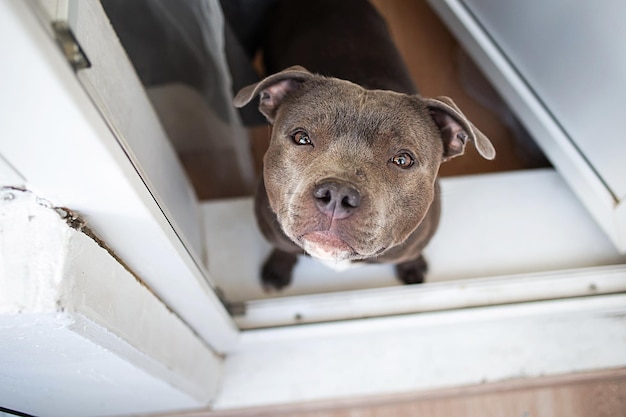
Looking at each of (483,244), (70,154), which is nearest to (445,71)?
(483,244)

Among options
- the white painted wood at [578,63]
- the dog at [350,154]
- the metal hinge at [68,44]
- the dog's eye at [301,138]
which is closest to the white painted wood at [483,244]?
the white painted wood at [578,63]

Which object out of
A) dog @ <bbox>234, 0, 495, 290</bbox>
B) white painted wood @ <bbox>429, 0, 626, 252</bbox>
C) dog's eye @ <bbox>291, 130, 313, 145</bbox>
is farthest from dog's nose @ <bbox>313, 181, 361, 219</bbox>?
white painted wood @ <bbox>429, 0, 626, 252</bbox>

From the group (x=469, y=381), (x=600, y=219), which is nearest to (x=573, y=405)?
(x=469, y=381)

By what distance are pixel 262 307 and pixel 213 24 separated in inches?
35.9

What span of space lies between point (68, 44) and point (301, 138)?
624 millimetres

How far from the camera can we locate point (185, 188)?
6.15 ft

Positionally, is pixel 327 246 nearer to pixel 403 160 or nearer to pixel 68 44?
pixel 403 160

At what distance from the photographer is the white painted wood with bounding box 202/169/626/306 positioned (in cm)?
195

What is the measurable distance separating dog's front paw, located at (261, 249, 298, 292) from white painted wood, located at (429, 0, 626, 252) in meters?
0.93

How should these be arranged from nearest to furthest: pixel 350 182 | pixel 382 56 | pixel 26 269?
pixel 26 269 → pixel 350 182 → pixel 382 56

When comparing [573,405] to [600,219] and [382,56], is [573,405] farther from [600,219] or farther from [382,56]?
[382,56]

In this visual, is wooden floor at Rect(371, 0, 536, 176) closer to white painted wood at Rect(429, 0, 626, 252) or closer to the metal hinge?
white painted wood at Rect(429, 0, 626, 252)

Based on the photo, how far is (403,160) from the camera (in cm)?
127

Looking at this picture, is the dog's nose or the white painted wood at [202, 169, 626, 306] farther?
the white painted wood at [202, 169, 626, 306]
